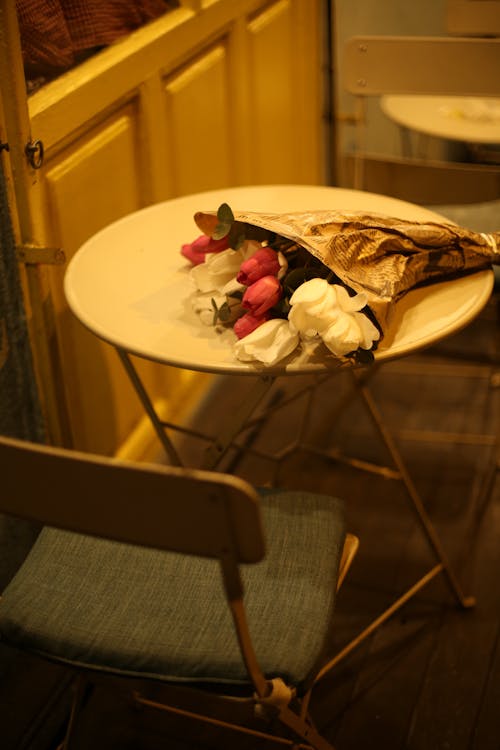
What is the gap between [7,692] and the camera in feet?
6.27

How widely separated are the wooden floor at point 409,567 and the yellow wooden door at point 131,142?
0.49 m

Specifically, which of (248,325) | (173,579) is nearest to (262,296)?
(248,325)

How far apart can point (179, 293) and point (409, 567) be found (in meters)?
0.91

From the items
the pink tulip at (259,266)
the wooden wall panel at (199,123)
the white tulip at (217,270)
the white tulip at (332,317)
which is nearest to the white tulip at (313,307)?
the white tulip at (332,317)

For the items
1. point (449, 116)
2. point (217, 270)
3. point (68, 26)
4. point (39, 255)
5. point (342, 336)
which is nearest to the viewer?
point (342, 336)

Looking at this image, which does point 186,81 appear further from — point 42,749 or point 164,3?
point 42,749

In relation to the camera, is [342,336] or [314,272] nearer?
[342,336]

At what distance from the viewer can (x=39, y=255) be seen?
68.5 inches

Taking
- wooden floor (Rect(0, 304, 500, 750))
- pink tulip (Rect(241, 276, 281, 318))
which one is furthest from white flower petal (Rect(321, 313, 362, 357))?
wooden floor (Rect(0, 304, 500, 750))

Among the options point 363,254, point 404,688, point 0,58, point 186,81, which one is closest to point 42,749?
point 404,688

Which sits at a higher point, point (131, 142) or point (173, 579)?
point (131, 142)

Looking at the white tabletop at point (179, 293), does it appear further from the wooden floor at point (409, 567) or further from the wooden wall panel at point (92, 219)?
the wooden floor at point (409, 567)

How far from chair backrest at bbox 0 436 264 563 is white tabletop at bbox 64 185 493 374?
409 mm

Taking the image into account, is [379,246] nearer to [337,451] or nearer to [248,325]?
[248,325]
